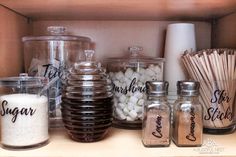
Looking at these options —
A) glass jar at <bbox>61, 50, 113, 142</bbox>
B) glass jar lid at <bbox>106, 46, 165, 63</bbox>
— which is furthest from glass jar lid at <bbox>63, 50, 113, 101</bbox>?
glass jar lid at <bbox>106, 46, 165, 63</bbox>

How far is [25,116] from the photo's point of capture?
1.71 feet

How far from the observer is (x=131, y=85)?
2.19ft

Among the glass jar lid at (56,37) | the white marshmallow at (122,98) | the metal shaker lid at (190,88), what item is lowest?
the white marshmallow at (122,98)

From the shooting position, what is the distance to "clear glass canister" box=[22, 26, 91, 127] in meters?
0.68

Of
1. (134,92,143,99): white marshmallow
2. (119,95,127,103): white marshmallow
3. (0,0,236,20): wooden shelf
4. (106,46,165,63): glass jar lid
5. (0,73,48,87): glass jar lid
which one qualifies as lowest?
(119,95,127,103): white marshmallow

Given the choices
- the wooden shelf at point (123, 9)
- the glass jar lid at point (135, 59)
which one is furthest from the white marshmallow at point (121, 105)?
the wooden shelf at point (123, 9)

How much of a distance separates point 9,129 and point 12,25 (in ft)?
1.02

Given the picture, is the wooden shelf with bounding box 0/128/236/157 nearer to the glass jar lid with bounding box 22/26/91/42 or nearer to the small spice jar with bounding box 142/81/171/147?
the small spice jar with bounding box 142/81/171/147

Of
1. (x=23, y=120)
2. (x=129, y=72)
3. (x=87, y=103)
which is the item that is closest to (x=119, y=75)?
(x=129, y=72)

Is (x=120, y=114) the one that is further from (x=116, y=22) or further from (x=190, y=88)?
(x=116, y=22)

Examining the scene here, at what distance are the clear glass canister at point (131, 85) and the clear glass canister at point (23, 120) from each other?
18 cm

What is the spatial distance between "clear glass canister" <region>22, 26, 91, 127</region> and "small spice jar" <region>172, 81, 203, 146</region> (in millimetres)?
276

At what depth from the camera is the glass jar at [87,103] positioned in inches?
22.4

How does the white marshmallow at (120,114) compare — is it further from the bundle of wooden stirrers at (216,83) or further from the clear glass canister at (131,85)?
the bundle of wooden stirrers at (216,83)
